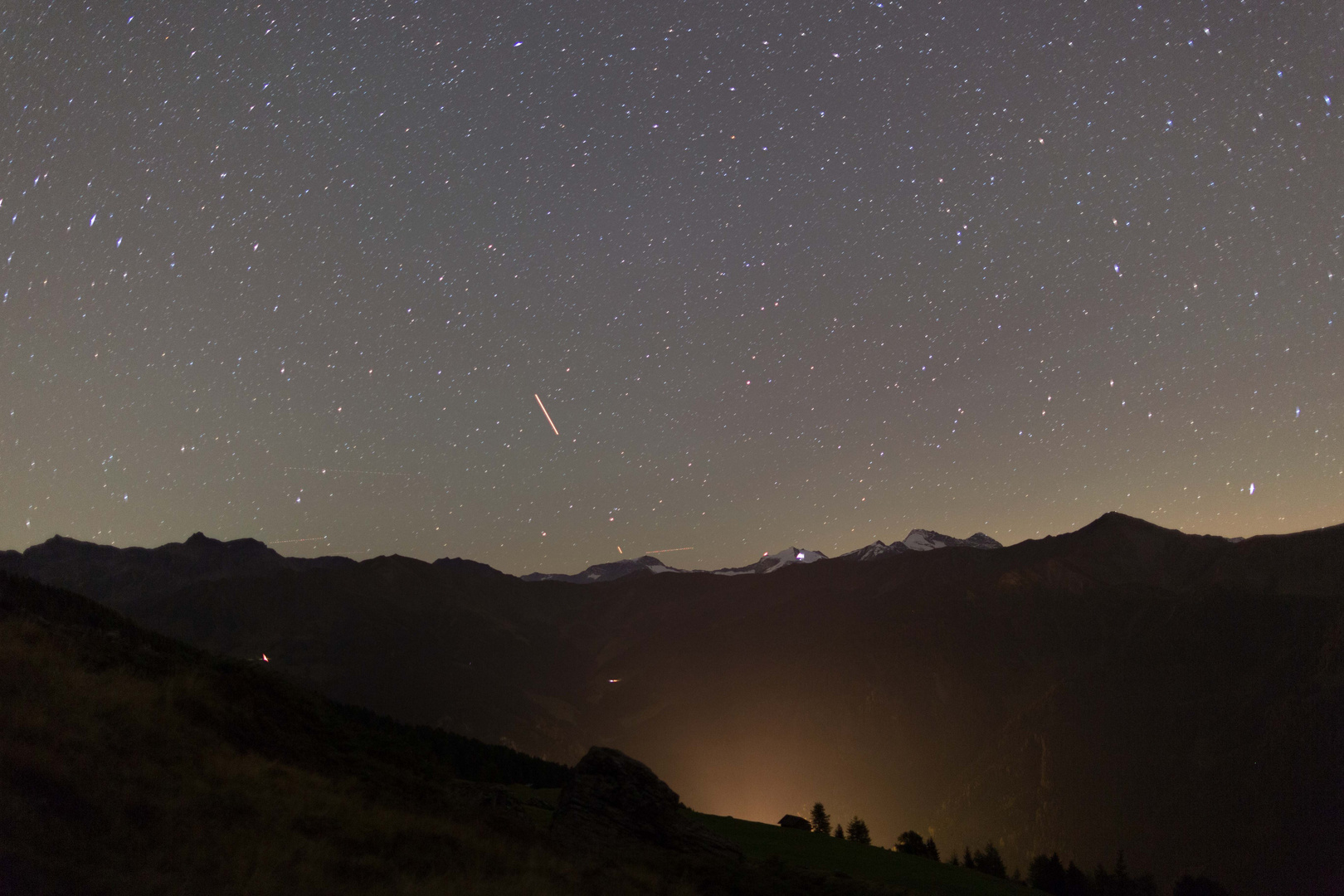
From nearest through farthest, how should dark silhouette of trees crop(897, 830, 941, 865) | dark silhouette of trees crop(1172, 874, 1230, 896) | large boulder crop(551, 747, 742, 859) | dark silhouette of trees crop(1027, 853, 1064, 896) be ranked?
large boulder crop(551, 747, 742, 859) → dark silhouette of trees crop(897, 830, 941, 865) → dark silhouette of trees crop(1027, 853, 1064, 896) → dark silhouette of trees crop(1172, 874, 1230, 896)

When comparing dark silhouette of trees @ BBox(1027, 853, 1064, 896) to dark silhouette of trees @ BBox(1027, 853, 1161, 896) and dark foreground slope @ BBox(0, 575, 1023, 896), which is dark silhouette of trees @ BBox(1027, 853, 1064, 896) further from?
dark foreground slope @ BBox(0, 575, 1023, 896)

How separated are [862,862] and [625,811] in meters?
12.9

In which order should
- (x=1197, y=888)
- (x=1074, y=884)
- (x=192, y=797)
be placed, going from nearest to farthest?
(x=192, y=797) → (x=1074, y=884) → (x=1197, y=888)

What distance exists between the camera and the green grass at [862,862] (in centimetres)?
3066

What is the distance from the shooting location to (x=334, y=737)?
835 inches

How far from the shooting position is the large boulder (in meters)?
26.2

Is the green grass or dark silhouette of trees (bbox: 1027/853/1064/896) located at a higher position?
the green grass

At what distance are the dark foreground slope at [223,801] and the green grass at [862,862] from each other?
870cm

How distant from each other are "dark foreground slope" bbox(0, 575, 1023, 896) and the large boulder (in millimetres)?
2049

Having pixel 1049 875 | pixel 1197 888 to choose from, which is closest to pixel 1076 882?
pixel 1049 875

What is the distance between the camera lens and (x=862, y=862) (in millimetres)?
33406

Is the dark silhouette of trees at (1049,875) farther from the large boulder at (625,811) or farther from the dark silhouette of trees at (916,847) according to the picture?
the large boulder at (625,811)

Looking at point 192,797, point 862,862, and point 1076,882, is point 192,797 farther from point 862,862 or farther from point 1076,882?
point 1076,882

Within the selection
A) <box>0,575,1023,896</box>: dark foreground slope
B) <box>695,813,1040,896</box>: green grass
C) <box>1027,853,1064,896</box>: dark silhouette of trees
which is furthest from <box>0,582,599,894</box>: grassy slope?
<box>1027,853,1064,896</box>: dark silhouette of trees
